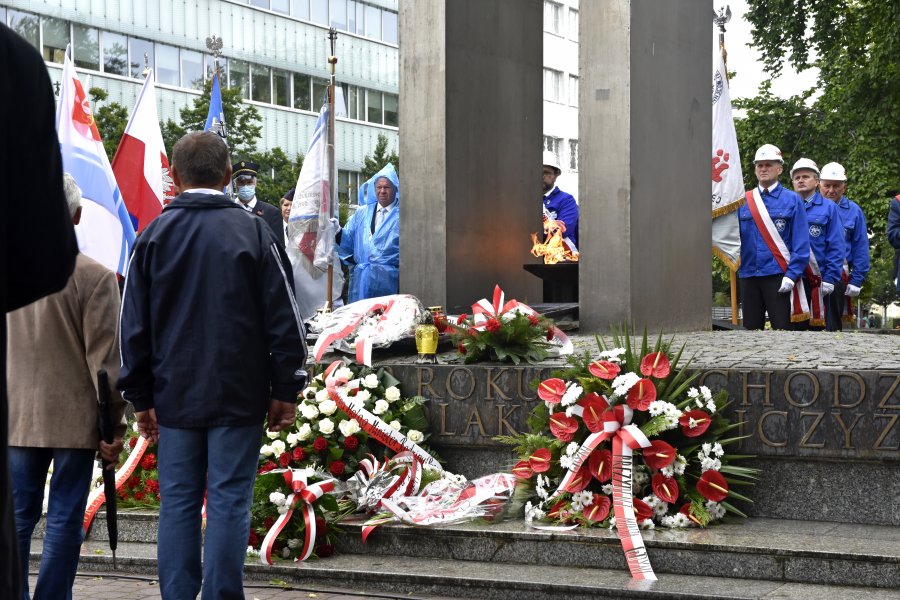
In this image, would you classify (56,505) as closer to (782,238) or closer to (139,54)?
(782,238)

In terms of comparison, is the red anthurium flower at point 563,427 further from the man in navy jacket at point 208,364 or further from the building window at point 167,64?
the building window at point 167,64

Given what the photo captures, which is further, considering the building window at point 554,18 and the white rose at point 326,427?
the building window at point 554,18

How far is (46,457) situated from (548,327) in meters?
3.23

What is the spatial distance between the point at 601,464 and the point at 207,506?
2286 millimetres

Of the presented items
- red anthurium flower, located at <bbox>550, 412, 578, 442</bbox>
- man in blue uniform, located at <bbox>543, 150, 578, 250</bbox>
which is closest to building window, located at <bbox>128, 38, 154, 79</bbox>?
man in blue uniform, located at <bbox>543, 150, 578, 250</bbox>

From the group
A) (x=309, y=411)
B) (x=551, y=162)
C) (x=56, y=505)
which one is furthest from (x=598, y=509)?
(x=551, y=162)

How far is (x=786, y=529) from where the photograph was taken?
→ 6371 mm

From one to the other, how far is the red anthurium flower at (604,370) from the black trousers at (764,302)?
4938 mm

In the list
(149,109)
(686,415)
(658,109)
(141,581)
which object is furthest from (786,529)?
(149,109)

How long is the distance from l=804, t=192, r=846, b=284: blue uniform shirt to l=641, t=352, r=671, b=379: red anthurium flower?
5618 millimetres

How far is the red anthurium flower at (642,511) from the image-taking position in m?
6.38

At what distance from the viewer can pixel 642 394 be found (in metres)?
6.54

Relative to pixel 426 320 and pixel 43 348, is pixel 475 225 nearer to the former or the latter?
pixel 426 320

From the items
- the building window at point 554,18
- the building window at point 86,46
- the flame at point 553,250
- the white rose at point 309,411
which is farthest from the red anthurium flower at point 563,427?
the building window at point 554,18
